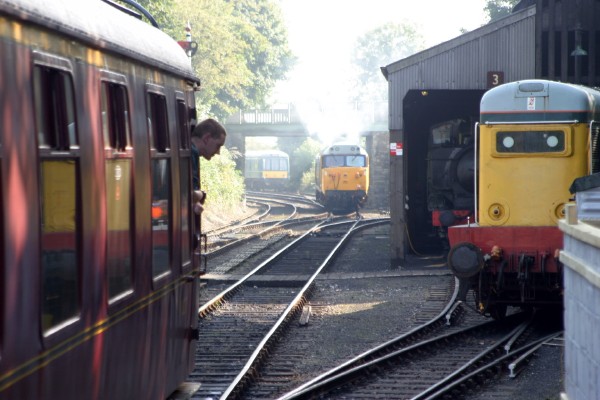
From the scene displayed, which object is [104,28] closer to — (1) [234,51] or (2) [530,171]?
(2) [530,171]

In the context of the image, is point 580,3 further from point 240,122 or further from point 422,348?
point 240,122

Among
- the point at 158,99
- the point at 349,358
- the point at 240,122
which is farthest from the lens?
the point at 240,122

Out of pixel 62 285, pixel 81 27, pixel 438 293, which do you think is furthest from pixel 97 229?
pixel 438 293

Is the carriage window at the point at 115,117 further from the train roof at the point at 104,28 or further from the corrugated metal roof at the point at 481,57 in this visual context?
the corrugated metal roof at the point at 481,57

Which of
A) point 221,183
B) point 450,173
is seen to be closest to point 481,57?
point 450,173

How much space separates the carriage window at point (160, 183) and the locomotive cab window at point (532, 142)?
708 cm

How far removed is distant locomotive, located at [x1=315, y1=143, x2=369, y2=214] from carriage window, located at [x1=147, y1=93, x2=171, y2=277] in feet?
107

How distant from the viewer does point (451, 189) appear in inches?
710

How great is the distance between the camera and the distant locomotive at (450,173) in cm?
1700

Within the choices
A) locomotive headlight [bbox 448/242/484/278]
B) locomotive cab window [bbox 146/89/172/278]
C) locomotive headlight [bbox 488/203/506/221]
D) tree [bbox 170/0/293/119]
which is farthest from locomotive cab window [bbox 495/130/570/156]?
tree [bbox 170/0/293/119]

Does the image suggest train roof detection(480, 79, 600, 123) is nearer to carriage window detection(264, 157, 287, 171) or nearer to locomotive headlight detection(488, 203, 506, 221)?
locomotive headlight detection(488, 203, 506, 221)

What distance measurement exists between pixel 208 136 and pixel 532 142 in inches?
250

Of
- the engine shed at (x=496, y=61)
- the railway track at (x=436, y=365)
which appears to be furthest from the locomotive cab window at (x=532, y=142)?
the engine shed at (x=496, y=61)

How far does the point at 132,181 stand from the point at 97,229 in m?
0.74
